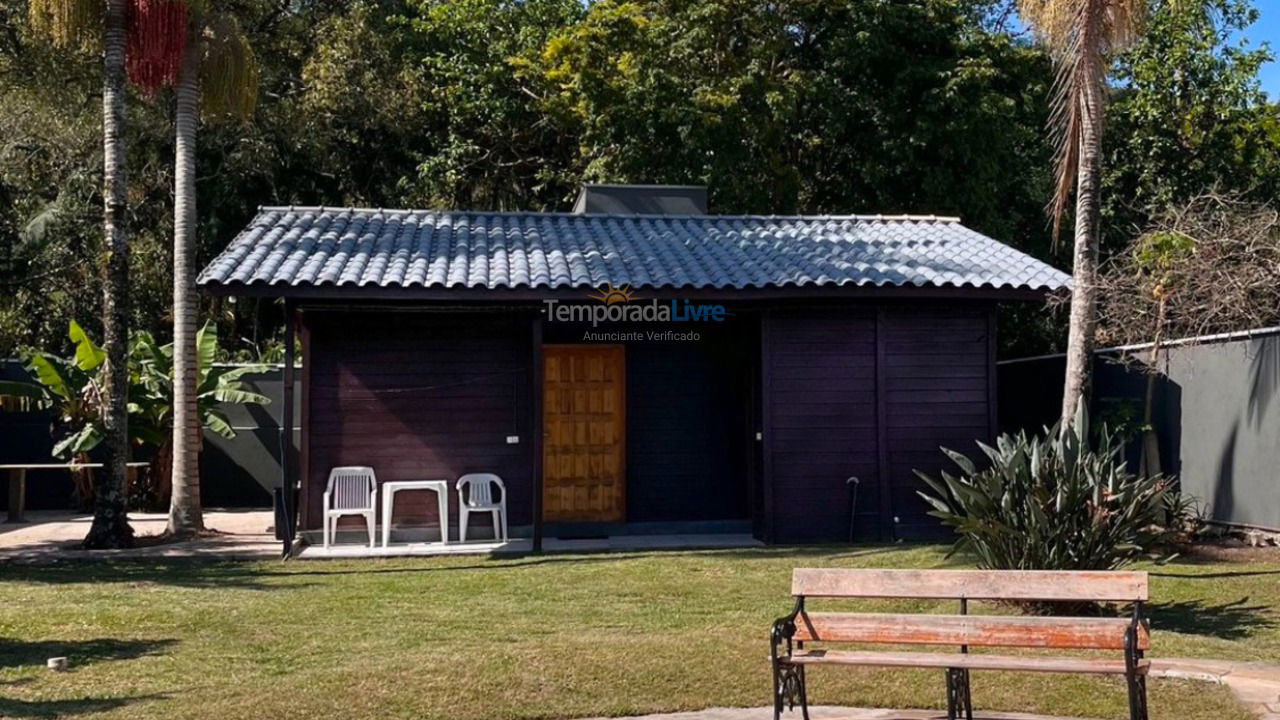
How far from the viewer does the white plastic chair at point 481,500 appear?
49.1 feet

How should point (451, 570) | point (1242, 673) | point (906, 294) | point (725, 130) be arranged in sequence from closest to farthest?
1. point (1242, 673)
2. point (451, 570)
3. point (906, 294)
4. point (725, 130)

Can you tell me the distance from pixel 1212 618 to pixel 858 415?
5733 millimetres

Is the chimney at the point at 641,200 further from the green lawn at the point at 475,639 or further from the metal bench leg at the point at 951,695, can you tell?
the metal bench leg at the point at 951,695

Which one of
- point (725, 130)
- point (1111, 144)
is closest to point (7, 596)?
point (725, 130)

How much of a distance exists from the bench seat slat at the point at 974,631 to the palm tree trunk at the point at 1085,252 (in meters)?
6.08

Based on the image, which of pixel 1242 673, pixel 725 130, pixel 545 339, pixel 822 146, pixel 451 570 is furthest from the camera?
pixel 822 146

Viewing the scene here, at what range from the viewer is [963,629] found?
685 centimetres

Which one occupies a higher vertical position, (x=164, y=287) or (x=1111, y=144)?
(x=1111, y=144)

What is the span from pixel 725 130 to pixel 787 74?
1924 millimetres

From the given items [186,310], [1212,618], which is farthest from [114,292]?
[1212,618]

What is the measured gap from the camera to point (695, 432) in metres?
16.3

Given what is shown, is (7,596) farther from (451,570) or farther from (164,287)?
(164,287)

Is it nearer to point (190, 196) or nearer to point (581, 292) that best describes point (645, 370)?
point (581, 292)

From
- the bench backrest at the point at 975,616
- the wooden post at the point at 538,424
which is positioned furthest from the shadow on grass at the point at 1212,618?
the wooden post at the point at 538,424
